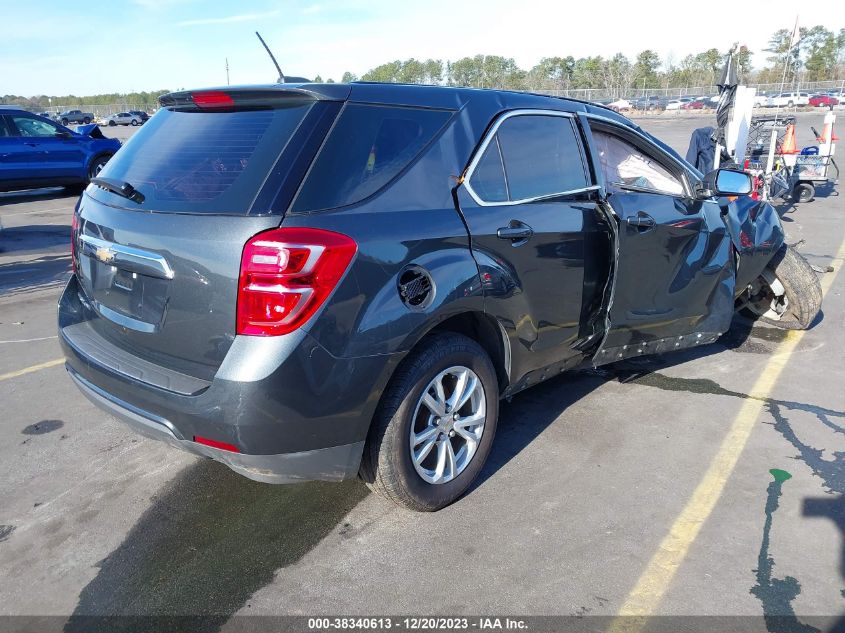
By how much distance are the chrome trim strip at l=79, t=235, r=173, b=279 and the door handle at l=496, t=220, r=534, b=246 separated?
1.47 metres

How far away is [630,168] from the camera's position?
4.49 m

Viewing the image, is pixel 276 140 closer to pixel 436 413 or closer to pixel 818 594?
pixel 436 413

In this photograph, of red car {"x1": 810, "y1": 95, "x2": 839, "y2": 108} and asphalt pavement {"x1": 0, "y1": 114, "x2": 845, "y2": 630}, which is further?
red car {"x1": 810, "y1": 95, "x2": 839, "y2": 108}

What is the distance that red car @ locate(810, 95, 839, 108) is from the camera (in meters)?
58.8

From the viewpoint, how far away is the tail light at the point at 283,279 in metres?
2.52

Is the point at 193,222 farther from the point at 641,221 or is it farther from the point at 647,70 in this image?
the point at 647,70

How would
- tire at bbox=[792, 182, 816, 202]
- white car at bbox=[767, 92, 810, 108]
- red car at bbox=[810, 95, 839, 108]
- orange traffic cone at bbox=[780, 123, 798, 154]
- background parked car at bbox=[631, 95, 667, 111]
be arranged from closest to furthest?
orange traffic cone at bbox=[780, 123, 798, 154] → tire at bbox=[792, 182, 816, 202] → red car at bbox=[810, 95, 839, 108] → white car at bbox=[767, 92, 810, 108] → background parked car at bbox=[631, 95, 667, 111]

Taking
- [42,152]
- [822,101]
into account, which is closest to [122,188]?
[42,152]

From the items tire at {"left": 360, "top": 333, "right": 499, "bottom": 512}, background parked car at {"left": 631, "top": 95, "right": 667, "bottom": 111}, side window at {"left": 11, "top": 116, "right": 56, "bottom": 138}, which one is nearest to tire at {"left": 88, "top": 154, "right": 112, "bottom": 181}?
side window at {"left": 11, "top": 116, "right": 56, "bottom": 138}

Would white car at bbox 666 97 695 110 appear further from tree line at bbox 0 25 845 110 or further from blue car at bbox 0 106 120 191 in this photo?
blue car at bbox 0 106 120 191

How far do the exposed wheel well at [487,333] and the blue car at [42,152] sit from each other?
12.1 metres

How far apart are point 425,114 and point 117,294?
156cm

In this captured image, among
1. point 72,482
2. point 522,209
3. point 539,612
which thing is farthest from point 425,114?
point 72,482

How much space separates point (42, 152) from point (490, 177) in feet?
44.2
